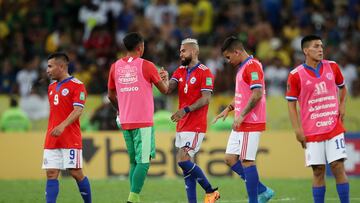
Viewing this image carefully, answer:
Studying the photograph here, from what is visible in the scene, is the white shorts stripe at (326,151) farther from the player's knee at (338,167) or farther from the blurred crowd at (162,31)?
the blurred crowd at (162,31)

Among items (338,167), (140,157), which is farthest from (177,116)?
(338,167)

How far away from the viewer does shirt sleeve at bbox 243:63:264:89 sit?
13227 mm

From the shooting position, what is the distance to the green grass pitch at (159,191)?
16000 millimetres

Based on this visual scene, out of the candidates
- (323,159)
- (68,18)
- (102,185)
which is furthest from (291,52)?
(323,159)

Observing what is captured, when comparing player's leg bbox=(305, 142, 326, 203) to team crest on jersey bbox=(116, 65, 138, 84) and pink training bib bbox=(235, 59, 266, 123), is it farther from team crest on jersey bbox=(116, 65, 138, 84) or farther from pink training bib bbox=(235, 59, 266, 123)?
team crest on jersey bbox=(116, 65, 138, 84)

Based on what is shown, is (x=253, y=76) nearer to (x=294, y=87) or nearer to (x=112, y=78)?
(x=294, y=87)

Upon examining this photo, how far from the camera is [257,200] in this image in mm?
13438

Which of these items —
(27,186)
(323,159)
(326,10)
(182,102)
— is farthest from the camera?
(326,10)

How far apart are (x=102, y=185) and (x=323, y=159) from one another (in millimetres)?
7057

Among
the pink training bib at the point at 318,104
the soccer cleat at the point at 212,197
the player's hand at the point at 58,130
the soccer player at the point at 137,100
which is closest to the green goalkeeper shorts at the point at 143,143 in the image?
the soccer player at the point at 137,100

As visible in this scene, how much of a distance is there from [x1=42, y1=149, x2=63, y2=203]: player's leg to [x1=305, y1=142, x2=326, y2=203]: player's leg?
3480 millimetres

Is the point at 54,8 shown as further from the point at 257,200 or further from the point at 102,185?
the point at 257,200

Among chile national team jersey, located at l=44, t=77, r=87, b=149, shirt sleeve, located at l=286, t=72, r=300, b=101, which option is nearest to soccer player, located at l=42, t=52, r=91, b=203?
chile national team jersey, located at l=44, t=77, r=87, b=149

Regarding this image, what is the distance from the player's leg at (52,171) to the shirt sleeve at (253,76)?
2830 millimetres
